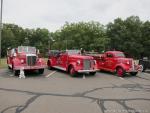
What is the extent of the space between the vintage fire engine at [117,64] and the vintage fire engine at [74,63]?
1.93 metres

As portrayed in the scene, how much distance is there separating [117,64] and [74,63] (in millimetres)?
3542

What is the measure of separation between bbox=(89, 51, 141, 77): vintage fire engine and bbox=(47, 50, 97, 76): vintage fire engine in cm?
193

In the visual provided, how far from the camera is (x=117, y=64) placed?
20000 millimetres

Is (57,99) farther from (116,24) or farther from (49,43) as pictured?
(49,43)

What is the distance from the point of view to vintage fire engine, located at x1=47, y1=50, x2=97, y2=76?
18359mm

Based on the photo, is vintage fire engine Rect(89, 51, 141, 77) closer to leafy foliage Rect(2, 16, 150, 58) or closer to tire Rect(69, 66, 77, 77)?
tire Rect(69, 66, 77, 77)

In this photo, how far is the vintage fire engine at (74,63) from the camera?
18359 millimetres

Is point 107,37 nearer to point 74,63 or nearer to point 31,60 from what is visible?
point 74,63

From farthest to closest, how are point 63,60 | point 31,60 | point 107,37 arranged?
point 107,37 → point 63,60 → point 31,60

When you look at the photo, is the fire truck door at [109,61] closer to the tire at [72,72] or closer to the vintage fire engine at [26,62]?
the tire at [72,72]

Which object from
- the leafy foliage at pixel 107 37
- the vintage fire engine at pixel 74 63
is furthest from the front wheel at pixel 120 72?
the leafy foliage at pixel 107 37

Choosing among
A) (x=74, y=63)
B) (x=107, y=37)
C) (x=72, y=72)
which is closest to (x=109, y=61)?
(x=74, y=63)

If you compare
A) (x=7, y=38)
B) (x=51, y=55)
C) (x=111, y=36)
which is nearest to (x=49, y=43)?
(x=7, y=38)

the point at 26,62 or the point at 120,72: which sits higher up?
the point at 26,62
